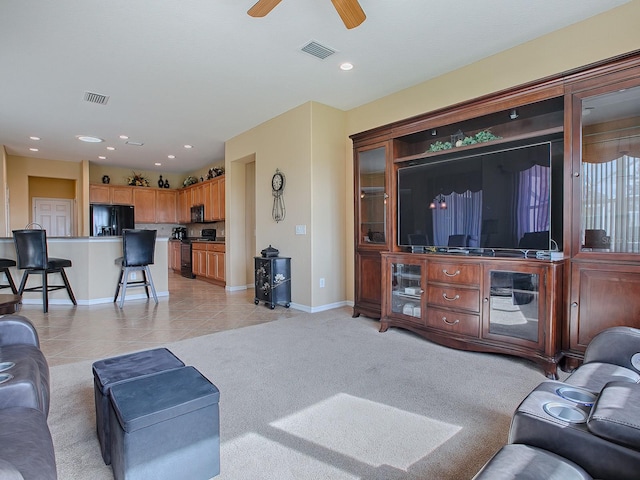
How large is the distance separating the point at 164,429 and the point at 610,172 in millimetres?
3194

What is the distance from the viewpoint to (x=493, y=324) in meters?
2.84

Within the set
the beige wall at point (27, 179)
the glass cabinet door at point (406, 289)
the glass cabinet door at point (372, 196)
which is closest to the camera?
the glass cabinet door at point (406, 289)

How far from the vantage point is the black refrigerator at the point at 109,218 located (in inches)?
312

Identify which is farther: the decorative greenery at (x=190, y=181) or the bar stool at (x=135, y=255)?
the decorative greenery at (x=190, y=181)

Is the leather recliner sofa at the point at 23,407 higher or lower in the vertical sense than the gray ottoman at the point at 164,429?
higher

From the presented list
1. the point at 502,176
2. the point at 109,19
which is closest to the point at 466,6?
the point at 502,176

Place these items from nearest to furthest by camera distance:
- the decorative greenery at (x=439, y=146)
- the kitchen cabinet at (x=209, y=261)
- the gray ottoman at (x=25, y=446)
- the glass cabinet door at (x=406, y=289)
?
the gray ottoman at (x=25, y=446) → the glass cabinet door at (x=406, y=289) → the decorative greenery at (x=439, y=146) → the kitchen cabinet at (x=209, y=261)

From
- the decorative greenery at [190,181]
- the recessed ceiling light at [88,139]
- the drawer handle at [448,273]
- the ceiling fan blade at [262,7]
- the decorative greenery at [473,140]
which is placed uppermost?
the recessed ceiling light at [88,139]

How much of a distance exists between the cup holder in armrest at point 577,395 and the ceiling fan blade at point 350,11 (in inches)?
92.1

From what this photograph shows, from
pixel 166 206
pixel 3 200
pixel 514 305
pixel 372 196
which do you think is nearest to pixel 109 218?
pixel 166 206

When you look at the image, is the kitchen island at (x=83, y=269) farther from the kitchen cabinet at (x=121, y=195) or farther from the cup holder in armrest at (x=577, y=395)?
the cup holder in armrest at (x=577, y=395)

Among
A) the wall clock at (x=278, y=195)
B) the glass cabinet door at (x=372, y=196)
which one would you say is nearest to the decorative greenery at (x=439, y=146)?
the glass cabinet door at (x=372, y=196)

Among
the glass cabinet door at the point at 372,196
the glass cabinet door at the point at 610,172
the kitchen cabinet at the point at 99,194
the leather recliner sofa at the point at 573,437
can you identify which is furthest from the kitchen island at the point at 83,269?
the glass cabinet door at the point at 610,172

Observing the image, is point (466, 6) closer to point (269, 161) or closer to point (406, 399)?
point (406, 399)
